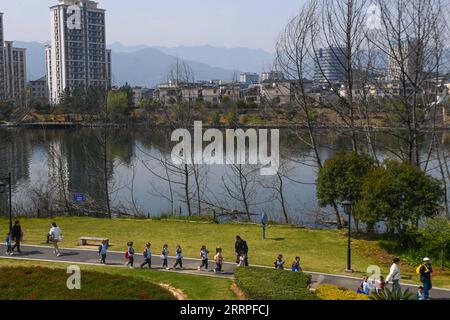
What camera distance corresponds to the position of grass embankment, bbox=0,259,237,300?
46.2 feet

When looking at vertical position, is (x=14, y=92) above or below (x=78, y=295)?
above

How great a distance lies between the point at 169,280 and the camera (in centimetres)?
1552

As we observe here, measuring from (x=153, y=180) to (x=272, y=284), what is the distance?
1196 inches

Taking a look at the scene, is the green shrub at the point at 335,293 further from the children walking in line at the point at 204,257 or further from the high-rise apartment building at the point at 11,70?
the high-rise apartment building at the point at 11,70

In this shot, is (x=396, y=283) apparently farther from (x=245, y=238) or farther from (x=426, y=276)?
(x=245, y=238)

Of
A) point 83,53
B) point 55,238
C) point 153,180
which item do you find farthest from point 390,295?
point 83,53

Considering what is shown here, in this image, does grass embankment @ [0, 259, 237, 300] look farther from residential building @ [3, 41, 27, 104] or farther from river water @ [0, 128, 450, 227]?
residential building @ [3, 41, 27, 104]

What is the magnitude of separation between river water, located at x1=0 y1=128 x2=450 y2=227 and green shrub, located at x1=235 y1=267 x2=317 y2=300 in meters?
11.2

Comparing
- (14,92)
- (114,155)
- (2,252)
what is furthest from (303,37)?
(14,92)

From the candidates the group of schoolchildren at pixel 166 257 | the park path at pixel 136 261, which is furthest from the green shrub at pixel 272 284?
the group of schoolchildren at pixel 166 257

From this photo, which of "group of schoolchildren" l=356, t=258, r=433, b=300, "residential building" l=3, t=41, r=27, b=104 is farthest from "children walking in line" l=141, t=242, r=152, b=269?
"residential building" l=3, t=41, r=27, b=104

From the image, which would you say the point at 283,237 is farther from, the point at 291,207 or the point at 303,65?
the point at 291,207
